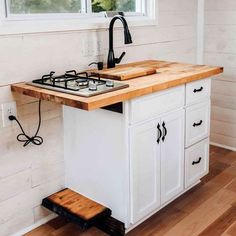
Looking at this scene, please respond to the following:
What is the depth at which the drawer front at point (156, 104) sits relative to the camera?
208cm

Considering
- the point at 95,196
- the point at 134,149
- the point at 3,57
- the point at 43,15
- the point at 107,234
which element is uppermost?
the point at 43,15

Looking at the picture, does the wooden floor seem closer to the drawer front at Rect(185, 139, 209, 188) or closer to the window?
the drawer front at Rect(185, 139, 209, 188)

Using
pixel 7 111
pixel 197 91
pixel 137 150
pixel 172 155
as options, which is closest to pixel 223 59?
pixel 197 91

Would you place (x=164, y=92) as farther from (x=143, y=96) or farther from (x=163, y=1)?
(x=163, y=1)

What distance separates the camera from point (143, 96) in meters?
2.11

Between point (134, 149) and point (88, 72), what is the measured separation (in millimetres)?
669

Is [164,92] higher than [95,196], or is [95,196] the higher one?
[164,92]

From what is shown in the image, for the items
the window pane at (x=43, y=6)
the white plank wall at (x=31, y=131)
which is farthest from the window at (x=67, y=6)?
the white plank wall at (x=31, y=131)

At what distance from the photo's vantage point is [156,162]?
231 cm

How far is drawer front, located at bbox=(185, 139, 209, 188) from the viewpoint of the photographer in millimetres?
2633

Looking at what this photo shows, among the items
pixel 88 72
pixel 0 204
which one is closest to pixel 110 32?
pixel 88 72

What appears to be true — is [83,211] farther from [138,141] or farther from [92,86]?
[92,86]

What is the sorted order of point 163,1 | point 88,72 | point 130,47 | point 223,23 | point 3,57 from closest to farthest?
1. point 3,57
2. point 88,72
3. point 130,47
4. point 163,1
5. point 223,23

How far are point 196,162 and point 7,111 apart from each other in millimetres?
1390
